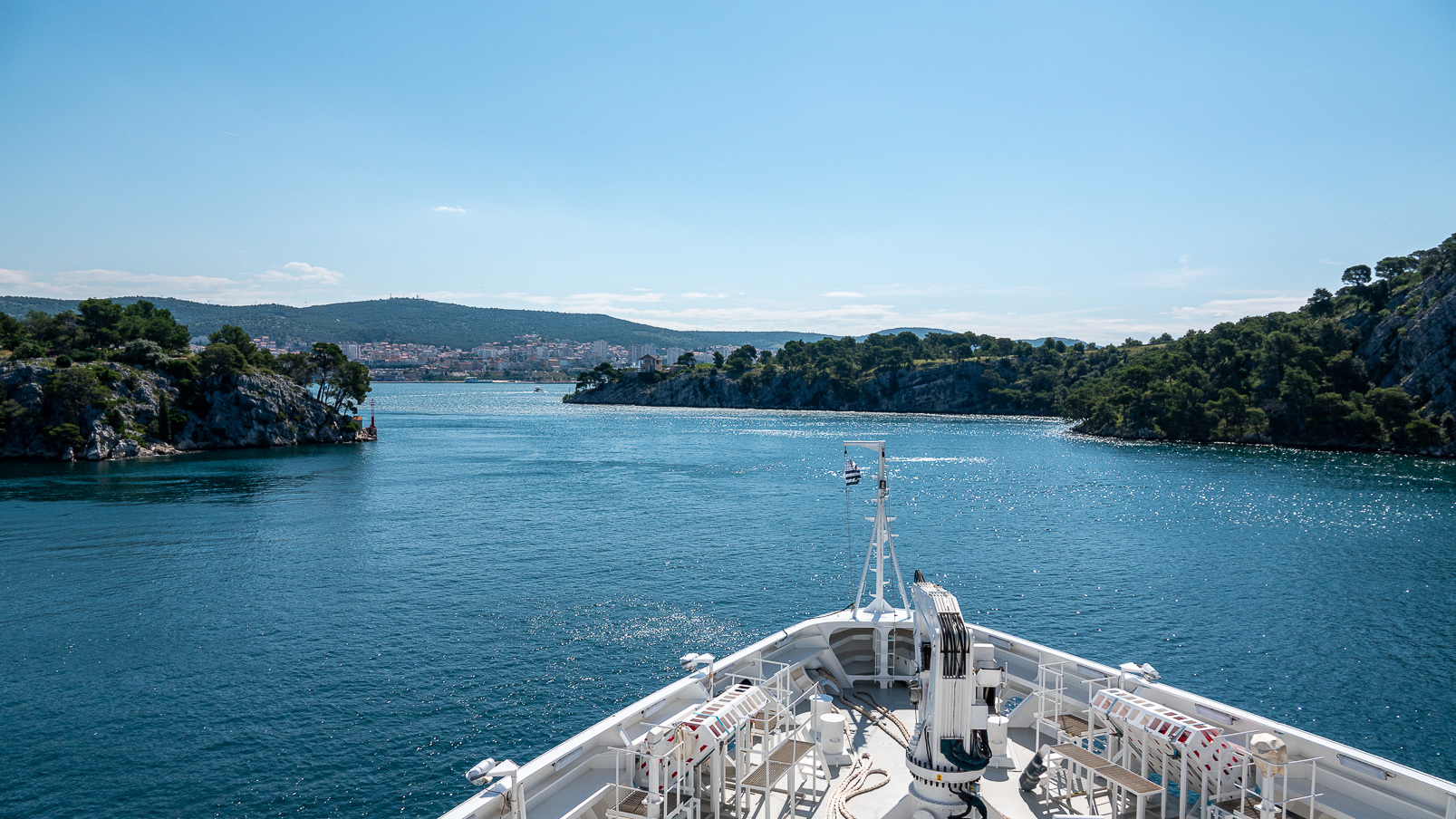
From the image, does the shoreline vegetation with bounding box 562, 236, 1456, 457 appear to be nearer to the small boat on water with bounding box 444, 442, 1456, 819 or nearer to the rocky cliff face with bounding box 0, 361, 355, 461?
the small boat on water with bounding box 444, 442, 1456, 819

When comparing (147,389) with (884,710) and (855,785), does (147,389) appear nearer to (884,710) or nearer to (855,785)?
(884,710)

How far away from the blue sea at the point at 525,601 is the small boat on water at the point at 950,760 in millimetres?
8928

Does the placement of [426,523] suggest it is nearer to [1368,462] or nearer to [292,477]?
[292,477]

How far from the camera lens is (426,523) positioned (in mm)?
53312

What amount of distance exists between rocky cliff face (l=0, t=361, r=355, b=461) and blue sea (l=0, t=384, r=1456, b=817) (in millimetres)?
11083

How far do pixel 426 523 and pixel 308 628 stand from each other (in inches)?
896

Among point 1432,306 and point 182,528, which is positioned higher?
point 1432,306

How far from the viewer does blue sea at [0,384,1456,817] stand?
21.4 metres

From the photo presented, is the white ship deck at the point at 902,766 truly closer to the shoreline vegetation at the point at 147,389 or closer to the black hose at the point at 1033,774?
the black hose at the point at 1033,774

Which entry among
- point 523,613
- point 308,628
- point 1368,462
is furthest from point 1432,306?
point 308,628

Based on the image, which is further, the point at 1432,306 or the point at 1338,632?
the point at 1432,306

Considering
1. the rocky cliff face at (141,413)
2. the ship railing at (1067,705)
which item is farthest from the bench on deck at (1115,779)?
the rocky cliff face at (141,413)

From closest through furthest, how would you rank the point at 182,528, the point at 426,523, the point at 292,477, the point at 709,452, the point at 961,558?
the point at 961,558, the point at 182,528, the point at 426,523, the point at 292,477, the point at 709,452

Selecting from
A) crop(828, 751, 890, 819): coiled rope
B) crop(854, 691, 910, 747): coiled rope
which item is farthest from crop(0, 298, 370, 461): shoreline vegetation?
crop(828, 751, 890, 819): coiled rope
